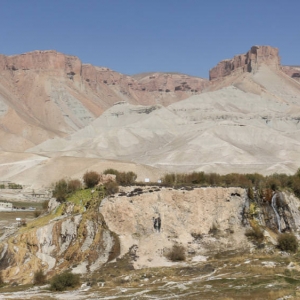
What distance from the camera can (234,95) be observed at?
173250mm

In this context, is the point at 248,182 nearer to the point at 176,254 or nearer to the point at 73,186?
the point at 176,254

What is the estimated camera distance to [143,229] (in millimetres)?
24828

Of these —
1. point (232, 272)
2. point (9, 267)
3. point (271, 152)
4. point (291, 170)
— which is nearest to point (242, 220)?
point (232, 272)

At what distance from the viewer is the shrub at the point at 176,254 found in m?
23.5

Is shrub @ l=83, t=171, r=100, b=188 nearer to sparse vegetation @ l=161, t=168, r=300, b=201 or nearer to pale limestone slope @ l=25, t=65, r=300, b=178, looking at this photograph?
sparse vegetation @ l=161, t=168, r=300, b=201

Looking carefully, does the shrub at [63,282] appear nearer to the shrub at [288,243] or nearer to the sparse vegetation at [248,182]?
the sparse vegetation at [248,182]

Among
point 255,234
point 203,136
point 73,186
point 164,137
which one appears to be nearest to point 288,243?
point 255,234

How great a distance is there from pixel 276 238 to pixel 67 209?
10.4m

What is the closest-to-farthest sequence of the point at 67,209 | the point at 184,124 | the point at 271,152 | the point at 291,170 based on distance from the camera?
the point at 67,209
the point at 291,170
the point at 271,152
the point at 184,124

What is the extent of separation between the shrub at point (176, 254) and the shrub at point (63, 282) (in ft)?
15.0

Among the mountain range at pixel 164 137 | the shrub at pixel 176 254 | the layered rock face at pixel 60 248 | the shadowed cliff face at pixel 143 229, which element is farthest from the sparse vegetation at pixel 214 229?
the mountain range at pixel 164 137

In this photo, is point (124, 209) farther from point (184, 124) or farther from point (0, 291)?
point (184, 124)

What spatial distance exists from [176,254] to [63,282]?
212 inches

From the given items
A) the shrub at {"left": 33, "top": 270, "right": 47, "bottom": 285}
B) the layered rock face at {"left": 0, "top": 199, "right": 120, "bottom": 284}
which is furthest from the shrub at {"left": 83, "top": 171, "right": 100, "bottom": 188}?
the shrub at {"left": 33, "top": 270, "right": 47, "bottom": 285}
